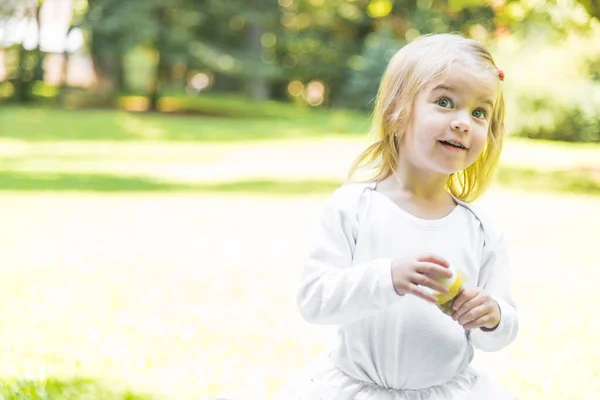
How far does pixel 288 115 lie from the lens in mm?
29953

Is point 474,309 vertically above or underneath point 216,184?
above

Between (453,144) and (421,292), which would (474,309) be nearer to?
(421,292)

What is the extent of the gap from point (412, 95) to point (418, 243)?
1.40 ft

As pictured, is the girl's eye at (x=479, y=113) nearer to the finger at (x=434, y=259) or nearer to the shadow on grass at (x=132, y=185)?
the finger at (x=434, y=259)

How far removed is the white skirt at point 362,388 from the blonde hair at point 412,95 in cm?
61

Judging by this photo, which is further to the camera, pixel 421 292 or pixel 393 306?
pixel 393 306

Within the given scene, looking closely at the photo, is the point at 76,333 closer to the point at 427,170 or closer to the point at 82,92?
the point at 427,170

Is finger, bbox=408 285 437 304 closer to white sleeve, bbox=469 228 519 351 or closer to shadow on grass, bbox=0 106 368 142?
white sleeve, bbox=469 228 519 351

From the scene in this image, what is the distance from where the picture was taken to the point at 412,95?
7.72 feet

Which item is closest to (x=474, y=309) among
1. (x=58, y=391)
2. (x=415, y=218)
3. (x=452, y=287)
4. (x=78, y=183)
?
(x=452, y=287)

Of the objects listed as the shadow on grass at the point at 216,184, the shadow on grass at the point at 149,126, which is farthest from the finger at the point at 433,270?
the shadow on grass at the point at 149,126

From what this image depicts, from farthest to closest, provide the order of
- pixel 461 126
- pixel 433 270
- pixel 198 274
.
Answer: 1. pixel 198 274
2. pixel 461 126
3. pixel 433 270

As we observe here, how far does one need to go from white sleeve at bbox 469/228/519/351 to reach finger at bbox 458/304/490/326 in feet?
0.45

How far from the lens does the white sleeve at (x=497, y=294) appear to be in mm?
2303
